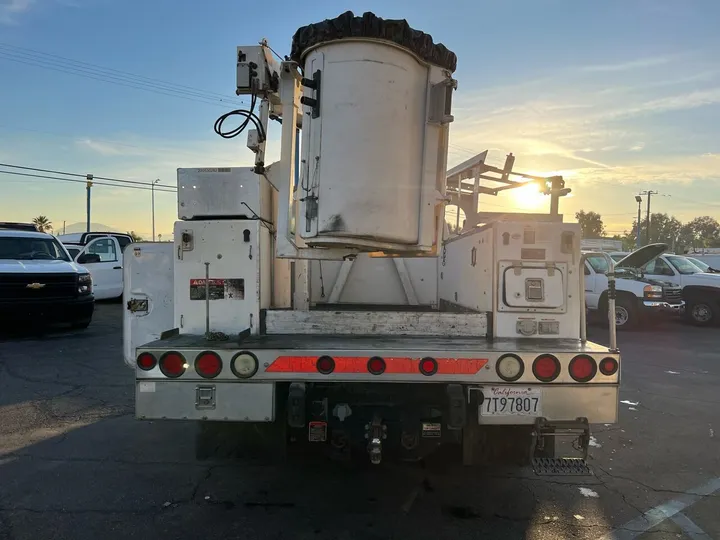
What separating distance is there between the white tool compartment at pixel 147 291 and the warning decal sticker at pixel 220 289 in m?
0.45

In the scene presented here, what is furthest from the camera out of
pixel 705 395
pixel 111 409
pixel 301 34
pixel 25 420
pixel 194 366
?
pixel 705 395

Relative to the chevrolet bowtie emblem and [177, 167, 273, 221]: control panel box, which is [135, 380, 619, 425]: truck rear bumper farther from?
the chevrolet bowtie emblem

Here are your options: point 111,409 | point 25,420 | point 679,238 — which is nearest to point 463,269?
point 111,409

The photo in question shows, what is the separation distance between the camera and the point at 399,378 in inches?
123

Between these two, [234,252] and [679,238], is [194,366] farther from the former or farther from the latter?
[679,238]

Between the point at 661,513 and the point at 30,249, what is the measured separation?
1181cm

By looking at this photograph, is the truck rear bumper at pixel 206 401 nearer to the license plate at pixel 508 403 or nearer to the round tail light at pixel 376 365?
the round tail light at pixel 376 365

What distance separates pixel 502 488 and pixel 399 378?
150 centimetres

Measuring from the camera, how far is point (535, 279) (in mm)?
3625

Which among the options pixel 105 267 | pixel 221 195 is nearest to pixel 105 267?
pixel 105 267

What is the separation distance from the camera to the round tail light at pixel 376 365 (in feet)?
10.2

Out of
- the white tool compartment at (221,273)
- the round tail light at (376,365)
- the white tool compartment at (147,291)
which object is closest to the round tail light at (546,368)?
the round tail light at (376,365)

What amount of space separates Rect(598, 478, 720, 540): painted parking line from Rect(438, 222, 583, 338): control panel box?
1242 millimetres

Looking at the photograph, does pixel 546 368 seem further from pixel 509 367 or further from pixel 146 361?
pixel 146 361
